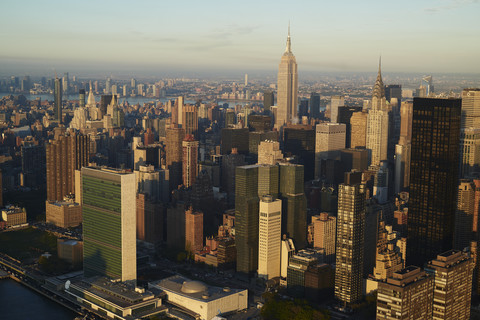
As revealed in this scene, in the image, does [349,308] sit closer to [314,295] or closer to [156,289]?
[314,295]

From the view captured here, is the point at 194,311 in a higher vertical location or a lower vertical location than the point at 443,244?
lower

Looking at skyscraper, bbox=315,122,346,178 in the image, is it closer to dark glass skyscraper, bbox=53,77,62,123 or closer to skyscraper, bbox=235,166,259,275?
skyscraper, bbox=235,166,259,275

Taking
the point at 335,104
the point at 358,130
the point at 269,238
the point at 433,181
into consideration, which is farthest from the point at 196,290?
the point at 335,104

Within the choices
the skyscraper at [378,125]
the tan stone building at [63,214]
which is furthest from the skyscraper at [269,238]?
the skyscraper at [378,125]

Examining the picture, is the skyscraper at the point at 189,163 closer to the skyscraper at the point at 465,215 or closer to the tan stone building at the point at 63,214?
the tan stone building at the point at 63,214

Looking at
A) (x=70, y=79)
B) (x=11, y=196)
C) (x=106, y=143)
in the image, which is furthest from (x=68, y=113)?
(x=11, y=196)

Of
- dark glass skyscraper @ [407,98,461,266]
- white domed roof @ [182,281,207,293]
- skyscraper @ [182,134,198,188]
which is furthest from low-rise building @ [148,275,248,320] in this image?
skyscraper @ [182,134,198,188]

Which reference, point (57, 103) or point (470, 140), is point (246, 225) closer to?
point (470, 140)
